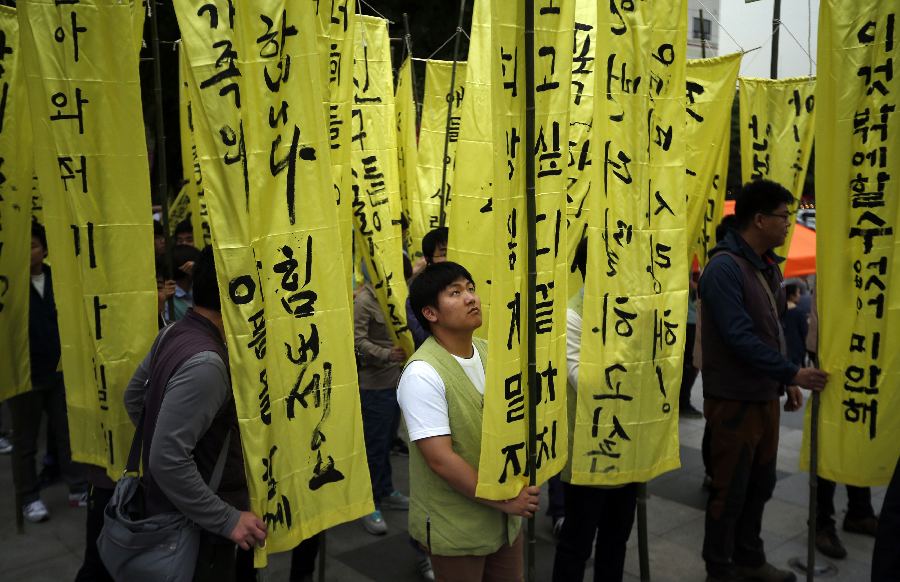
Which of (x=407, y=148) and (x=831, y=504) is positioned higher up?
(x=407, y=148)

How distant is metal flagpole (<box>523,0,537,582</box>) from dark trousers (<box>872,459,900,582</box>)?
3.62ft

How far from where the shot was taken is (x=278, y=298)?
101 inches

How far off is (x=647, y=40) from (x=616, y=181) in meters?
0.62

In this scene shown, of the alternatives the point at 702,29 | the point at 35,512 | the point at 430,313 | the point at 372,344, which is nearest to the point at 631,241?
the point at 430,313

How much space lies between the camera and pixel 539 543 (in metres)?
4.85

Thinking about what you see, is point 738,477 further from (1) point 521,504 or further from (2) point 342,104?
(2) point 342,104

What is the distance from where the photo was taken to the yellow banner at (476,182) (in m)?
3.96

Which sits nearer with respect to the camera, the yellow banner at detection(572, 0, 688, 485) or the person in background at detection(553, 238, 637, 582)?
the yellow banner at detection(572, 0, 688, 485)

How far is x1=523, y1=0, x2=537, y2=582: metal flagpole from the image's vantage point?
2539 mm

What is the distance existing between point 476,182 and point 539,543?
7.91 ft

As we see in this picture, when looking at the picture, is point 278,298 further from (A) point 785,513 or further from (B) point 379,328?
(A) point 785,513

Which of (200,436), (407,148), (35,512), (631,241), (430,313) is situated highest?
(407,148)

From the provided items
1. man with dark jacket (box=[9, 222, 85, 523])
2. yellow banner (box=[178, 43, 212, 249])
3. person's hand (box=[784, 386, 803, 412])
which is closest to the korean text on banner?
person's hand (box=[784, 386, 803, 412])

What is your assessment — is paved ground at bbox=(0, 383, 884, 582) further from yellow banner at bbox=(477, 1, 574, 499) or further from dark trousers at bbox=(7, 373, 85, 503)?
yellow banner at bbox=(477, 1, 574, 499)
